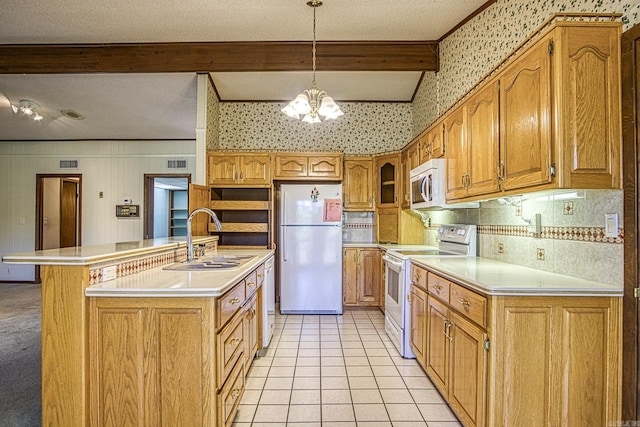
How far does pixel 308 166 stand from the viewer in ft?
14.2

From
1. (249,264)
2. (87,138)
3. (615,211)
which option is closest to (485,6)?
(615,211)

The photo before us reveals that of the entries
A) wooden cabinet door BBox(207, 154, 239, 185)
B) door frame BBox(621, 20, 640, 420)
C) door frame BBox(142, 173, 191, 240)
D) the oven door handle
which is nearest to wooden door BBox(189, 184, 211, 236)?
wooden cabinet door BBox(207, 154, 239, 185)

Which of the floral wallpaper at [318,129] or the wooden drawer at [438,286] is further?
the floral wallpaper at [318,129]

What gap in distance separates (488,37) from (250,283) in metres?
2.74

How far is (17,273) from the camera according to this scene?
605cm

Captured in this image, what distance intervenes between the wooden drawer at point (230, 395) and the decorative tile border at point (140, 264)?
0.79 meters

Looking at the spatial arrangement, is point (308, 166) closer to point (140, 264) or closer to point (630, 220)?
point (140, 264)

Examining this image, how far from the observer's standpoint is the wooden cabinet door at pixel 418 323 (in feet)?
8.32

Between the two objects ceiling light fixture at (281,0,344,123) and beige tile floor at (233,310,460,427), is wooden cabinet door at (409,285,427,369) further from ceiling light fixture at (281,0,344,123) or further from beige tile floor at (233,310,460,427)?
ceiling light fixture at (281,0,344,123)

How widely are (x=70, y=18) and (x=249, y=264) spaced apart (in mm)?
3007

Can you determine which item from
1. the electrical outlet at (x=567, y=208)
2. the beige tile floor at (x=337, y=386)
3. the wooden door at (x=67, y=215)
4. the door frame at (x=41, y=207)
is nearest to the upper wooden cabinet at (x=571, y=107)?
the electrical outlet at (x=567, y=208)

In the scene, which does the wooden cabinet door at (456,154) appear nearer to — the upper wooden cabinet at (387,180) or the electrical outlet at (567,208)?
the electrical outlet at (567,208)

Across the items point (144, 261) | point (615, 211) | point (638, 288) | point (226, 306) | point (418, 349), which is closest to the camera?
point (638, 288)

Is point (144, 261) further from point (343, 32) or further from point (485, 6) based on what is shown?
point (485, 6)
